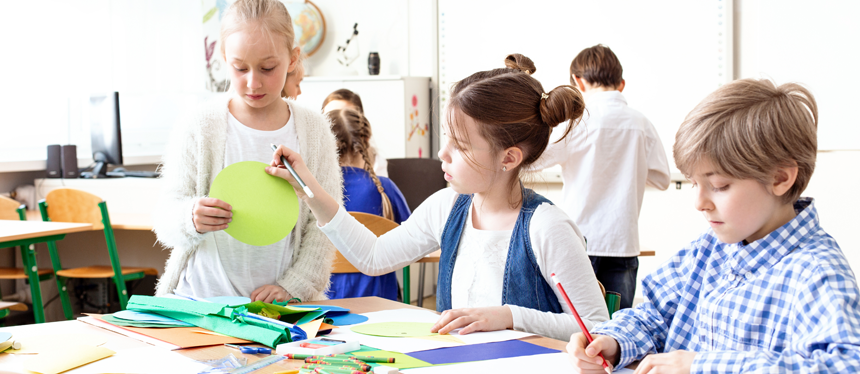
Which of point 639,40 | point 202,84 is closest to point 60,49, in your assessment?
point 202,84

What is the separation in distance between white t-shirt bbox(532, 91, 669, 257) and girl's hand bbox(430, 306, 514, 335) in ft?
4.55

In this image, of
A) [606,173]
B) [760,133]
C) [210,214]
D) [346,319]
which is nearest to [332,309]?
[346,319]

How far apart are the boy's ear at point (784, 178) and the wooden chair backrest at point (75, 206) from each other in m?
3.18

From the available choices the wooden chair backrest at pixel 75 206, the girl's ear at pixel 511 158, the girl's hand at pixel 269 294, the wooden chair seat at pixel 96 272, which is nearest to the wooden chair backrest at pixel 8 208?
the wooden chair backrest at pixel 75 206

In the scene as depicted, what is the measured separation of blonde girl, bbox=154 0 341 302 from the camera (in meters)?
1.32

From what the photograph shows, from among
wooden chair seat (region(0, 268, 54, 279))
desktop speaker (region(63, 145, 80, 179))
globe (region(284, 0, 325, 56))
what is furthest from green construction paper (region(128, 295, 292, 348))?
globe (region(284, 0, 325, 56))

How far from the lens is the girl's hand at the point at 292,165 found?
1245 millimetres

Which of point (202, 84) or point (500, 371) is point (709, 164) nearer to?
point (500, 371)

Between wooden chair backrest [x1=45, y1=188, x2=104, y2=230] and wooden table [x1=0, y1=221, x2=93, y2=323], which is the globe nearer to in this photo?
wooden chair backrest [x1=45, y1=188, x2=104, y2=230]

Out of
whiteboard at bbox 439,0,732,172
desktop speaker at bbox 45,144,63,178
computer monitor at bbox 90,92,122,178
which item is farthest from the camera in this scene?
computer monitor at bbox 90,92,122,178

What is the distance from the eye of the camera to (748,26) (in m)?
3.61

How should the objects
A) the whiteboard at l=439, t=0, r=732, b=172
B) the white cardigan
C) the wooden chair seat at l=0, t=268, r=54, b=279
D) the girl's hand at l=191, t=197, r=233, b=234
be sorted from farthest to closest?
the whiteboard at l=439, t=0, r=732, b=172, the wooden chair seat at l=0, t=268, r=54, b=279, the white cardigan, the girl's hand at l=191, t=197, r=233, b=234

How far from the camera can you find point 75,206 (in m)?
3.30

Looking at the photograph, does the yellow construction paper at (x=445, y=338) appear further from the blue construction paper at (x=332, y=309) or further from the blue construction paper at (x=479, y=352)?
the blue construction paper at (x=332, y=309)
